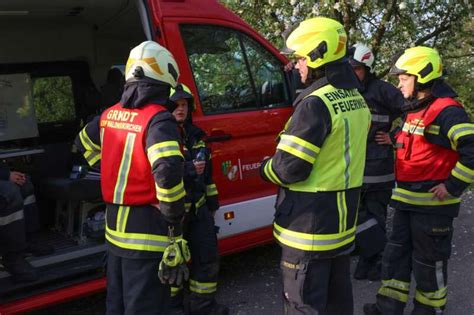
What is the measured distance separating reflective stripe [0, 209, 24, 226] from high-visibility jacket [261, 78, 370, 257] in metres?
1.94

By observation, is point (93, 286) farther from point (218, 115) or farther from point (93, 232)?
point (218, 115)

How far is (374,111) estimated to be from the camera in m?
4.44

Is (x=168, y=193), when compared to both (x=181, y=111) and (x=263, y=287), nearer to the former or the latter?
(x=181, y=111)

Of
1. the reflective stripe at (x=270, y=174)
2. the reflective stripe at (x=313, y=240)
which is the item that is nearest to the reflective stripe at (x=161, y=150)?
the reflective stripe at (x=270, y=174)

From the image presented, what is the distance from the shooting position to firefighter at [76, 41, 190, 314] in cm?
256

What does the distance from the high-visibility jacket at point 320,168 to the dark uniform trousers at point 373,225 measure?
175cm

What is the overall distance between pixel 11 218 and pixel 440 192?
289 cm

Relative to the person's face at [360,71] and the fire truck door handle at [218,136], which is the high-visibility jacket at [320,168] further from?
the person's face at [360,71]

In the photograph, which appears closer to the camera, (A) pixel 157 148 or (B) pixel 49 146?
(A) pixel 157 148

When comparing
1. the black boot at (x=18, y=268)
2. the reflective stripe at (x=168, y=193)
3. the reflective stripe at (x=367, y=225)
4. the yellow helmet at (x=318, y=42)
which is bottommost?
the reflective stripe at (x=367, y=225)

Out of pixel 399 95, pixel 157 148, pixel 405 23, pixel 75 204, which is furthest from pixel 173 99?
pixel 405 23

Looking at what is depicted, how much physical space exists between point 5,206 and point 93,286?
2.72 feet

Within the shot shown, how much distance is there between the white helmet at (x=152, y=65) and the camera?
8.68 feet

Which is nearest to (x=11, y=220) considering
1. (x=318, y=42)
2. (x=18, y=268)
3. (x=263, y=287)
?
(x=18, y=268)
